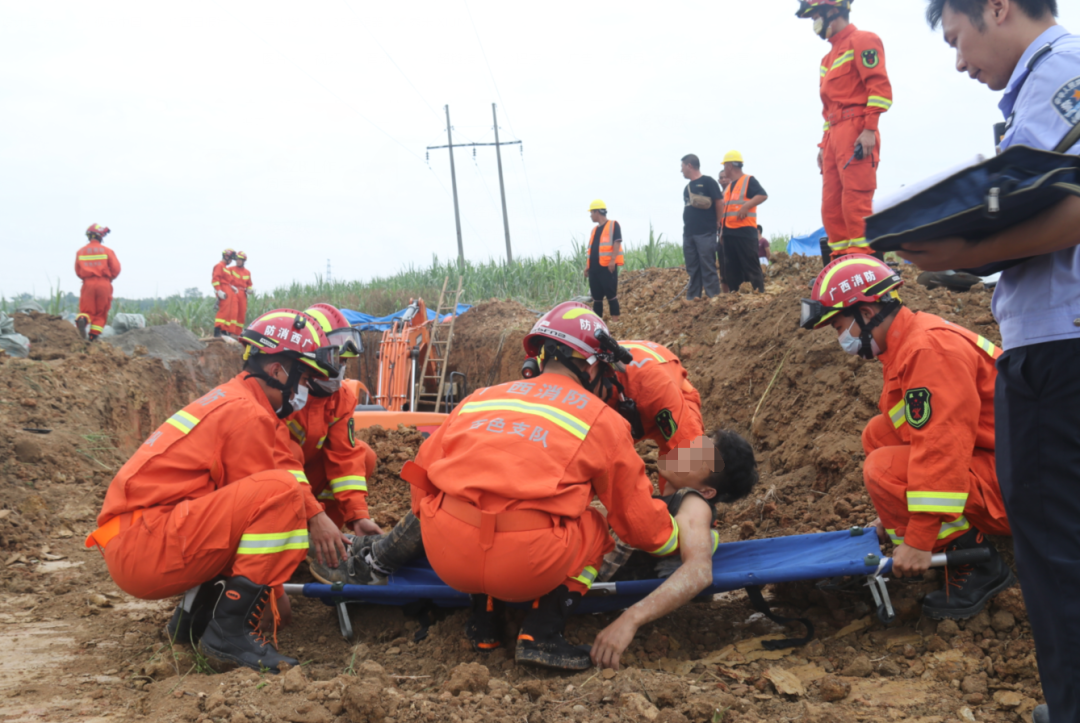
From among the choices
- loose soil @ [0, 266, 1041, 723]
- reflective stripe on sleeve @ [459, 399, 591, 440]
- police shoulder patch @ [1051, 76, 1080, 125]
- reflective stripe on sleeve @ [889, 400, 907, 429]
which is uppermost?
police shoulder patch @ [1051, 76, 1080, 125]

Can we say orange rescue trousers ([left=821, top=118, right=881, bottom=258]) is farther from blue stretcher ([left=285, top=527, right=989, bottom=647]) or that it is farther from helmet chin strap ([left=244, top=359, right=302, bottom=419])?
helmet chin strap ([left=244, top=359, right=302, bottom=419])

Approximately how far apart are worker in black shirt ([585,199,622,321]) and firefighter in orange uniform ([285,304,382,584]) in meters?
7.20

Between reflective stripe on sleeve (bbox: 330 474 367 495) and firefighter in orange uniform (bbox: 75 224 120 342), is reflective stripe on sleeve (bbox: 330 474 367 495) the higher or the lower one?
the lower one

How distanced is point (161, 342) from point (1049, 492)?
47.5 ft

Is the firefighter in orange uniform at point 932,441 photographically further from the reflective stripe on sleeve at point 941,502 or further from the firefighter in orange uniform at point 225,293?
the firefighter in orange uniform at point 225,293

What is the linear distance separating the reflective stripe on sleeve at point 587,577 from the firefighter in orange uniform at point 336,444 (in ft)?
5.35

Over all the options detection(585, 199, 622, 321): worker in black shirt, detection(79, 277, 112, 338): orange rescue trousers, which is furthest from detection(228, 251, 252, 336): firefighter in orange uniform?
detection(585, 199, 622, 321): worker in black shirt

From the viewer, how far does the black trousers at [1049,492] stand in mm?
1672

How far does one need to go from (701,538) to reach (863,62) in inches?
180

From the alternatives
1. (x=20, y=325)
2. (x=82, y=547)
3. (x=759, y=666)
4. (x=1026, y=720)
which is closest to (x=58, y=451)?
(x=82, y=547)

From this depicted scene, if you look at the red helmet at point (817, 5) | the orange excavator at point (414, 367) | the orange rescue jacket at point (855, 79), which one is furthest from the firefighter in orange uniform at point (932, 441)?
the orange excavator at point (414, 367)

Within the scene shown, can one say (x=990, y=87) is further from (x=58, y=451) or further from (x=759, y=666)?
(x=58, y=451)

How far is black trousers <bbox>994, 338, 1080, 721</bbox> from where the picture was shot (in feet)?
5.49

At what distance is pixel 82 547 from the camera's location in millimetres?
5977
